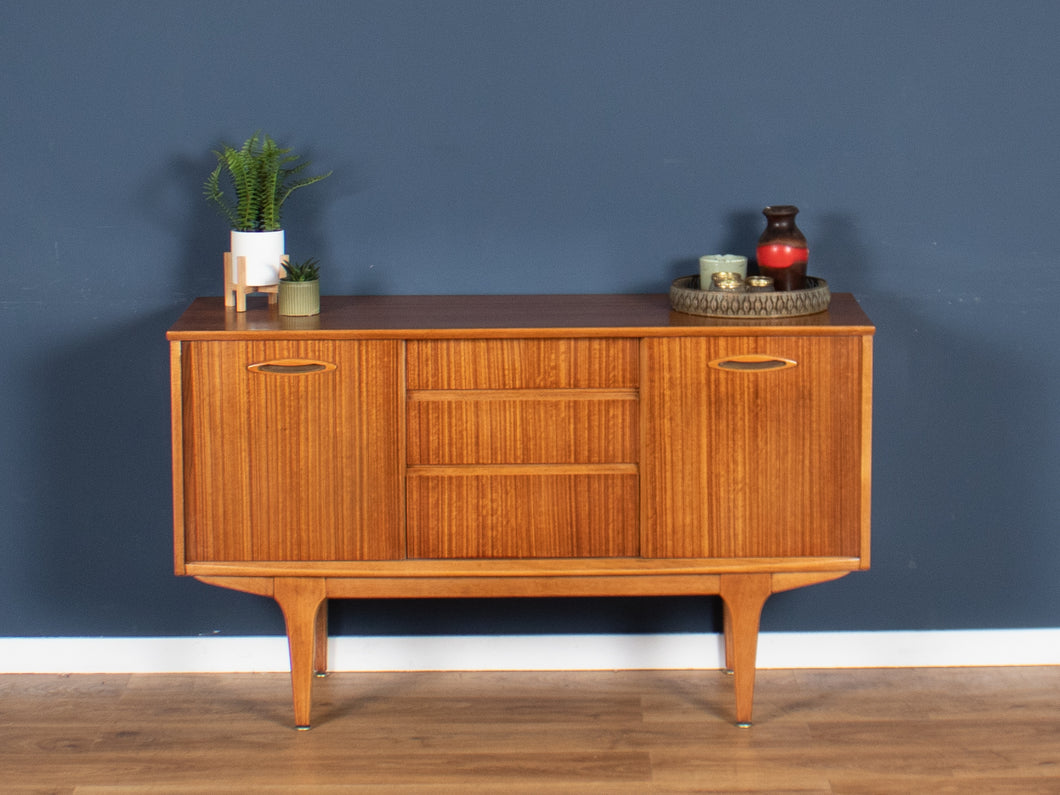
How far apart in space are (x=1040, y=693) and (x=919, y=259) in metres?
1.00

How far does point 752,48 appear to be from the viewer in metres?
2.92

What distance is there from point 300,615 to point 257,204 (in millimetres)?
860

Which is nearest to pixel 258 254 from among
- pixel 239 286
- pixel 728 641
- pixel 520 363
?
pixel 239 286

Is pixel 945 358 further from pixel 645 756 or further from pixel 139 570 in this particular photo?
pixel 139 570

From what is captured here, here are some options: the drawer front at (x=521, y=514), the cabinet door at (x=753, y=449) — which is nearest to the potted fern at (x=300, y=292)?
the drawer front at (x=521, y=514)

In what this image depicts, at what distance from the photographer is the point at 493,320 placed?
8.82ft

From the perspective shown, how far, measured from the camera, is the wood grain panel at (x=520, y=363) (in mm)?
2629

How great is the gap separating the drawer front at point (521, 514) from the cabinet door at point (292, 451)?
63mm

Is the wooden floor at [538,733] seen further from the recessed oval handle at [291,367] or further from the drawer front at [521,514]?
the recessed oval handle at [291,367]

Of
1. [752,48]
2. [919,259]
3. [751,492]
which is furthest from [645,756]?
[752,48]

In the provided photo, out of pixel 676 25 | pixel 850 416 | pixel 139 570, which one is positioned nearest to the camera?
pixel 850 416

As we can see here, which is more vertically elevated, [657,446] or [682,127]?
[682,127]

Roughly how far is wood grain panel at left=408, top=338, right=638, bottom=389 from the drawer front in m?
0.18

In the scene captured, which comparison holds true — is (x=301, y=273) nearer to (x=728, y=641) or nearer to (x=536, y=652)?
(x=536, y=652)
